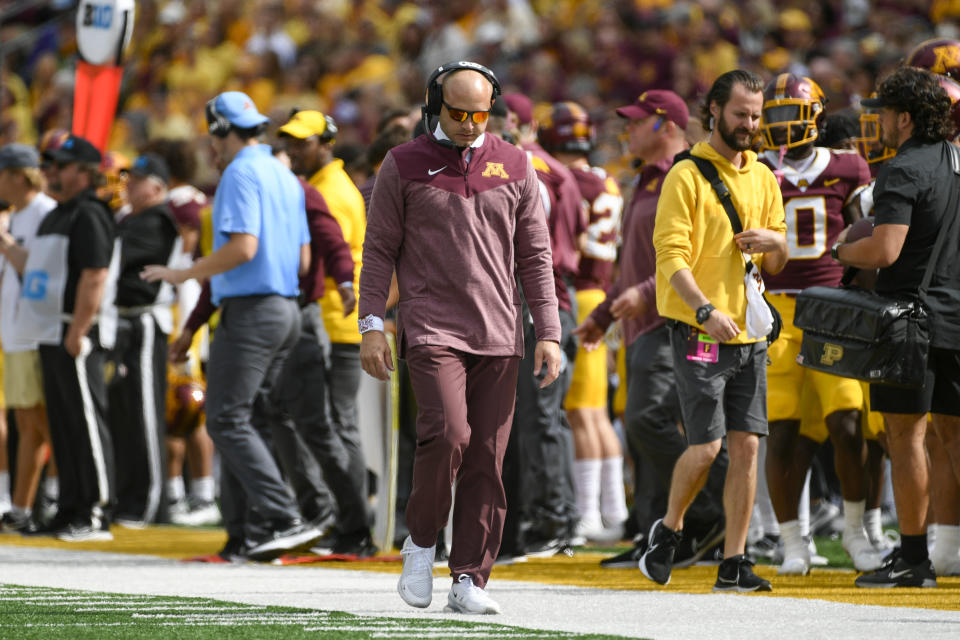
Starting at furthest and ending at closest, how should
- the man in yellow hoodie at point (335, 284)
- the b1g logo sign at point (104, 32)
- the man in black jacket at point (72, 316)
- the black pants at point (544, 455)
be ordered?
the b1g logo sign at point (104, 32) < the man in black jacket at point (72, 316) < the man in yellow hoodie at point (335, 284) < the black pants at point (544, 455)

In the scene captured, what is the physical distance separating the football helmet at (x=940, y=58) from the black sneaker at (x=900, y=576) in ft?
7.70

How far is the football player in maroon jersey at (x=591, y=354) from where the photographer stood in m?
10.0

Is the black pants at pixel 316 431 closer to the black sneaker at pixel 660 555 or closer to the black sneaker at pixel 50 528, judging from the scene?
the black sneaker at pixel 50 528

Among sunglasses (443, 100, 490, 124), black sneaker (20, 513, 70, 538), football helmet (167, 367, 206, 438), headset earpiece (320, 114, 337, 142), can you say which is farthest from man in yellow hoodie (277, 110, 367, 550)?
football helmet (167, 367, 206, 438)

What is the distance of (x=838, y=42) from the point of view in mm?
15156

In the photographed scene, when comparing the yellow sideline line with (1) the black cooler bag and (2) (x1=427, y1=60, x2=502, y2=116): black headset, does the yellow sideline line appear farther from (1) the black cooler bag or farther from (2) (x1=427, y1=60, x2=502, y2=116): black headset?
(2) (x1=427, y1=60, x2=502, y2=116): black headset

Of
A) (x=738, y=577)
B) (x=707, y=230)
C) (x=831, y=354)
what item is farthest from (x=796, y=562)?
(x=707, y=230)

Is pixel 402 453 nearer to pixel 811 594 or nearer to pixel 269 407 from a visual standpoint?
pixel 269 407

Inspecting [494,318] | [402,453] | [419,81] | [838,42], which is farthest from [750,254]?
[419,81]

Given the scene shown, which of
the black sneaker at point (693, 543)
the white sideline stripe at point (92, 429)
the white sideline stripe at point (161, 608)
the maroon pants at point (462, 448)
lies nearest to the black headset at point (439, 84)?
the maroon pants at point (462, 448)

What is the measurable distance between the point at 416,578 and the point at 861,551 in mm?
2608

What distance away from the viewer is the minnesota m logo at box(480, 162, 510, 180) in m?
6.09

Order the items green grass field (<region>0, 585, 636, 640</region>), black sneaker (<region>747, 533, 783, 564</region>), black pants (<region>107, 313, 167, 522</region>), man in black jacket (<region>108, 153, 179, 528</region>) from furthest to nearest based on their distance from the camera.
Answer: black pants (<region>107, 313, 167, 522</region>) < man in black jacket (<region>108, 153, 179, 528</region>) < black sneaker (<region>747, 533, 783, 564</region>) < green grass field (<region>0, 585, 636, 640</region>)

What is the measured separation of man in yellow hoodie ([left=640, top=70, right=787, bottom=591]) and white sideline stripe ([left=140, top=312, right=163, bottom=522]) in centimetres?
523
